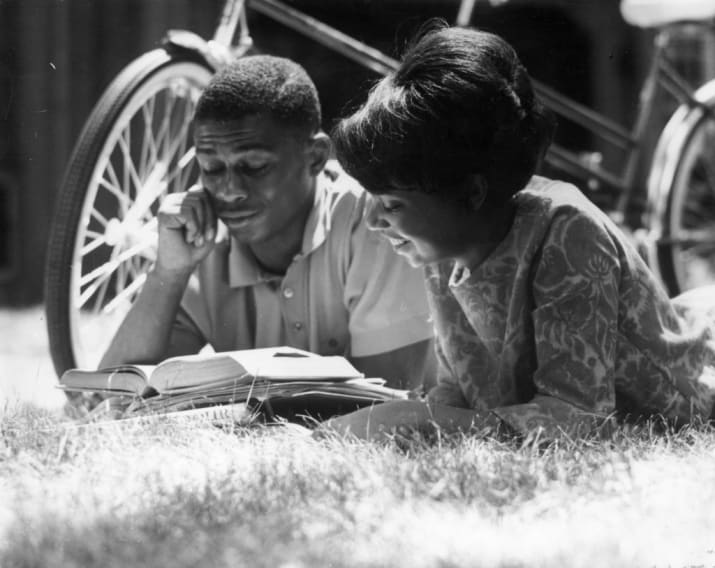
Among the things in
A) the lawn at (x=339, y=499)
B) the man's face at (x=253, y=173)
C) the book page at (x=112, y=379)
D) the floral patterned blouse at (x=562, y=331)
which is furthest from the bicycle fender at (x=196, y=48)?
the lawn at (x=339, y=499)

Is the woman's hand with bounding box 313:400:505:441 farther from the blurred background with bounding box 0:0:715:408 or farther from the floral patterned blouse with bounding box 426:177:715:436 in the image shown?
the blurred background with bounding box 0:0:715:408

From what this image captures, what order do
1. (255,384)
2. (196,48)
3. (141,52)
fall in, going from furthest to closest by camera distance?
(141,52), (196,48), (255,384)

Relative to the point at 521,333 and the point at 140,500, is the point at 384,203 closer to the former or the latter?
the point at 521,333

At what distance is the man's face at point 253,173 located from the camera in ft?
9.20

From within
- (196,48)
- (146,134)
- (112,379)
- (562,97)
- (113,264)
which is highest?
(196,48)

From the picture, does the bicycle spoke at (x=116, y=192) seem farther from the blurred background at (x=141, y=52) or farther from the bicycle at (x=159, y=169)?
the blurred background at (x=141, y=52)

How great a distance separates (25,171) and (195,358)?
470cm

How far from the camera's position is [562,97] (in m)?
4.07

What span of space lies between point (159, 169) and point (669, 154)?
5.74 feet

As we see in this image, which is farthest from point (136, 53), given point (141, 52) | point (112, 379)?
point (112, 379)

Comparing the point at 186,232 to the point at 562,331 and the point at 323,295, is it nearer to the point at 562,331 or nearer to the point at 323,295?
the point at 323,295

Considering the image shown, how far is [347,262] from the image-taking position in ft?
9.53

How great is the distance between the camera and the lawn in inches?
64.3

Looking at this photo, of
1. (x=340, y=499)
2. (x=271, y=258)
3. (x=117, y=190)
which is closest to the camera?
(x=340, y=499)
